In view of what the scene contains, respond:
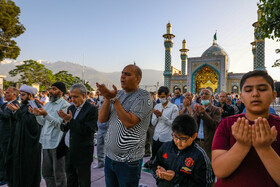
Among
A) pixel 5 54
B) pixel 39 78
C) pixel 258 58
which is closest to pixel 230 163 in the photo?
pixel 5 54

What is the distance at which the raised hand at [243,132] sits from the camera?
943mm

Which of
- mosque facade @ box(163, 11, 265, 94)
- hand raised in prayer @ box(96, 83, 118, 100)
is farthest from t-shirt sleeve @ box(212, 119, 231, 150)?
mosque facade @ box(163, 11, 265, 94)

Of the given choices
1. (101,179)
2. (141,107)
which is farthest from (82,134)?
(101,179)

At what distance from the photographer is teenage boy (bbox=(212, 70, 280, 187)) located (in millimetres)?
936

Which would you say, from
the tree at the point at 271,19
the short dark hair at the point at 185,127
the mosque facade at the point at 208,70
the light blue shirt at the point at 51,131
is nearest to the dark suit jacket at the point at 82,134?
the light blue shirt at the point at 51,131

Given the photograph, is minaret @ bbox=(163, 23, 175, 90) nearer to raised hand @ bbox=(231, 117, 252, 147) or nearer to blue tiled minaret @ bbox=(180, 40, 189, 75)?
blue tiled minaret @ bbox=(180, 40, 189, 75)

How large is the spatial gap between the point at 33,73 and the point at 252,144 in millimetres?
36430

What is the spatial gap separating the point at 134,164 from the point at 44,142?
1624mm

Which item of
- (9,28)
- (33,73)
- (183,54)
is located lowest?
(33,73)

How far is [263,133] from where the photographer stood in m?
0.91

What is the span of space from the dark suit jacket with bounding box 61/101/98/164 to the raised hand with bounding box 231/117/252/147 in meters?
1.96

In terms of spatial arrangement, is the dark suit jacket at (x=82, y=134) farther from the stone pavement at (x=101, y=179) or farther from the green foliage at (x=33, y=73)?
the green foliage at (x=33, y=73)

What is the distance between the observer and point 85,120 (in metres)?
2.58

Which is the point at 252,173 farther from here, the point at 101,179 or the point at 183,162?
the point at 101,179
